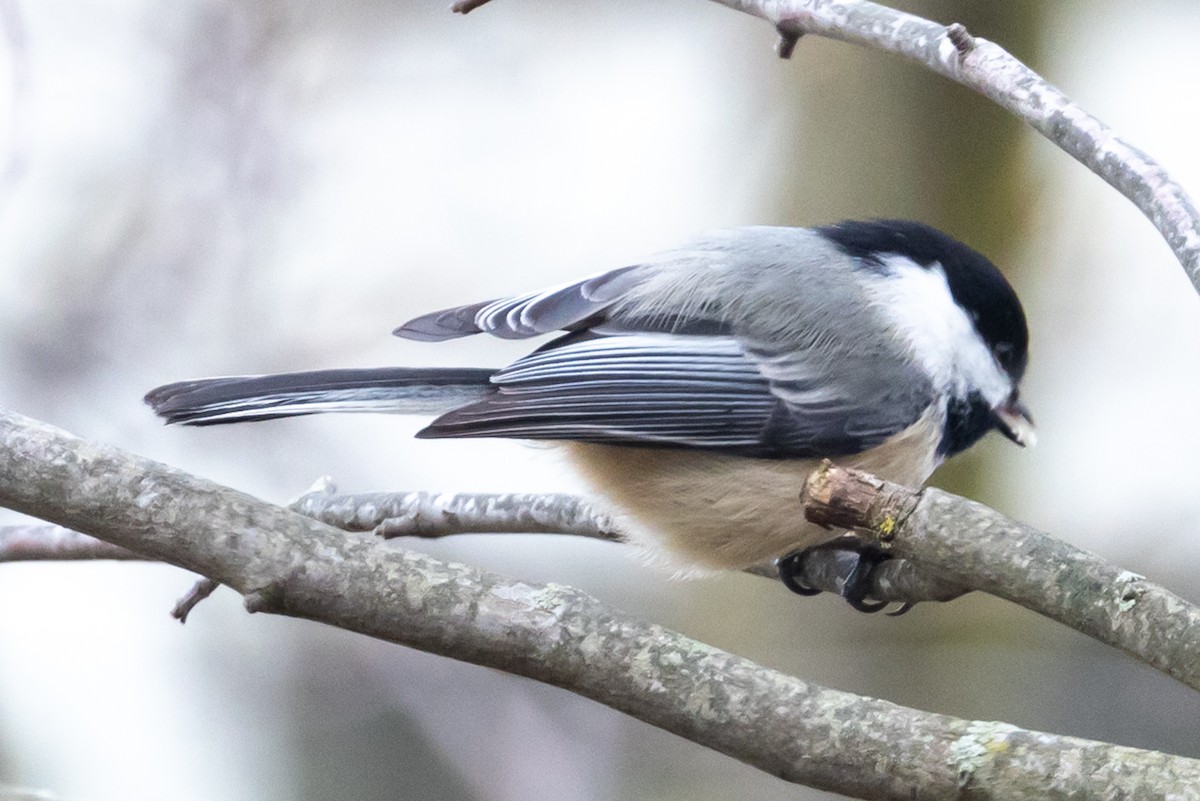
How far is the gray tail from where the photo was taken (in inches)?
66.4

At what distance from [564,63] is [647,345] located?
1863 mm

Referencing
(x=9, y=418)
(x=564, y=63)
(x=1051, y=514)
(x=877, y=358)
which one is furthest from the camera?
(x=564, y=63)

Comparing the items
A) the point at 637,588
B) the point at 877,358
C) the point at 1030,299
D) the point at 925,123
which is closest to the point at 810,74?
the point at 925,123

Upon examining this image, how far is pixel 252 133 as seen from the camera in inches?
131

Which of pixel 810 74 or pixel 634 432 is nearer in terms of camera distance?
pixel 634 432

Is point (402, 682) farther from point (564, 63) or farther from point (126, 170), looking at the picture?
point (564, 63)

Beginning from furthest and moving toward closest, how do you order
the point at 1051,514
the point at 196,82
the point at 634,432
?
the point at 196,82, the point at 1051,514, the point at 634,432

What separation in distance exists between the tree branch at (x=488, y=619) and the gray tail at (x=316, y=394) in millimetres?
565

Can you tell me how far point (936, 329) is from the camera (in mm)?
2133

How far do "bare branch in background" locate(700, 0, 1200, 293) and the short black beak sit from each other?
76 cm

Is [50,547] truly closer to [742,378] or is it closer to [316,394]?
[316,394]

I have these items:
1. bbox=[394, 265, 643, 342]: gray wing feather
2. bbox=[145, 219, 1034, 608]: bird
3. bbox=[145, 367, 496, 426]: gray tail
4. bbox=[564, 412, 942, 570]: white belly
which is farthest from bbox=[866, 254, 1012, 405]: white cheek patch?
bbox=[145, 367, 496, 426]: gray tail

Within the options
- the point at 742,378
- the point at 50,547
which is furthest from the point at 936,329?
the point at 50,547

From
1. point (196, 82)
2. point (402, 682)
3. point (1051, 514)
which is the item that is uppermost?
point (196, 82)
